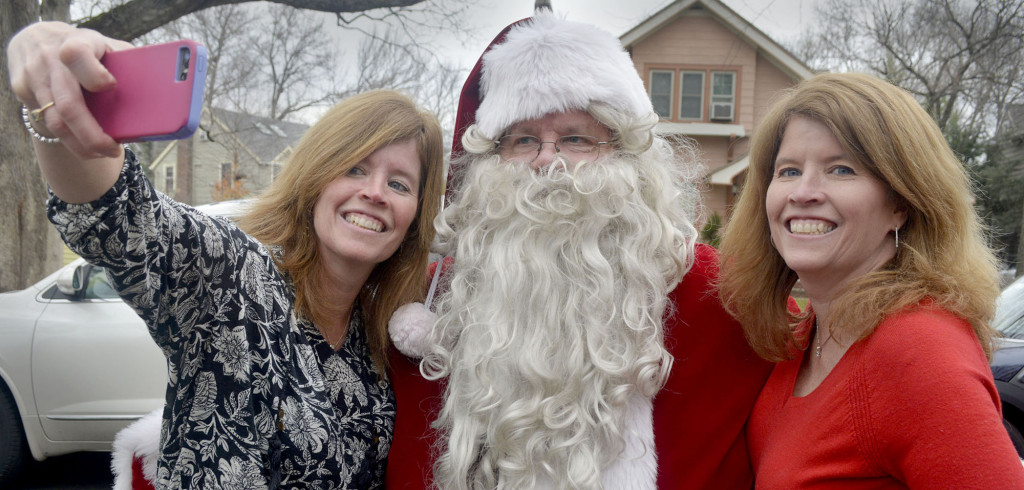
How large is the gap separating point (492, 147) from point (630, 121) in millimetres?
475

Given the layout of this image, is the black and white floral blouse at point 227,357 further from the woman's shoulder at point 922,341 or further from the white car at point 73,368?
the white car at point 73,368

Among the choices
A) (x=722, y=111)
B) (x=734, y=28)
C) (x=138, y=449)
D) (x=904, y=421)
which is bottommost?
(x=138, y=449)

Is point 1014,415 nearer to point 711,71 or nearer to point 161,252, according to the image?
point 161,252

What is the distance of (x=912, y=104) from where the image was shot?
74.3 inches

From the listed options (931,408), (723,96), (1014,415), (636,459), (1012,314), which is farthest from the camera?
(723,96)

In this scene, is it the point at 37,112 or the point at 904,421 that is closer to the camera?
the point at 37,112

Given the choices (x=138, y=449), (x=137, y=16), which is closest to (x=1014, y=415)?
(x=138, y=449)

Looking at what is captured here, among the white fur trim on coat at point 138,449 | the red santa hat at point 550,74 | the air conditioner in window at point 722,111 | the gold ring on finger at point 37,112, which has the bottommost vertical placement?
the white fur trim on coat at point 138,449

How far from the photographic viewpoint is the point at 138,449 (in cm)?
228

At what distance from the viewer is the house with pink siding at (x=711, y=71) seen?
17.1m

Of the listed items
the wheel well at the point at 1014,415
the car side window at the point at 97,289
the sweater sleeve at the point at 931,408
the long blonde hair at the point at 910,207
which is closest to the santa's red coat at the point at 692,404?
the long blonde hair at the point at 910,207

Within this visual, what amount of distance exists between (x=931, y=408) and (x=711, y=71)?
17.2m

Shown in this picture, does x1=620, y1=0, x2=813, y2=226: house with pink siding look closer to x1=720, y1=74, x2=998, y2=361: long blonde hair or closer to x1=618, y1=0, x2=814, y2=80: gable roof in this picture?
x1=618, y1=0, x2=814, y2=80: gable roof

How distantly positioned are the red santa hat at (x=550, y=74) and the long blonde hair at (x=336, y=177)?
0.25 metres
